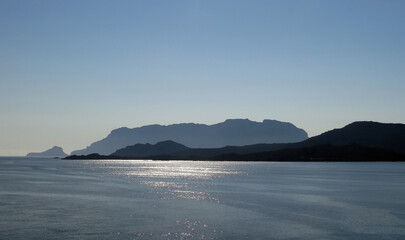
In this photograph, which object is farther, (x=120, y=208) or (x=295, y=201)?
(x=295, y=201)

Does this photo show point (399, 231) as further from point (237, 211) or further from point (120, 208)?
point (120, 208)

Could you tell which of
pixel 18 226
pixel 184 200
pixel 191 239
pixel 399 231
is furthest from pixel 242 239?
pixel 184 200

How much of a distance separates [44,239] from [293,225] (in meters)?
24.7

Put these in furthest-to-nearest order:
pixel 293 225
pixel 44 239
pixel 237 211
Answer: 1. pixel 237 211
2. pixel 293 225
3. pixel 44 239

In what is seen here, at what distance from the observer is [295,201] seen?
6606cm

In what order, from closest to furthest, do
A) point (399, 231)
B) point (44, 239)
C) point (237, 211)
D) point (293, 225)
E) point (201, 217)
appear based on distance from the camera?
point (44, 239), point (399, 231), point (293, 225), point (201, 217), point (237, 211)

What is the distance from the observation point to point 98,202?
63.2m

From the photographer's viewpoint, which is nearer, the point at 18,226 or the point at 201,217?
the point at 18,226

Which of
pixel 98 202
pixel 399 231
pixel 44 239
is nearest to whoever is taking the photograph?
pixel 44 239

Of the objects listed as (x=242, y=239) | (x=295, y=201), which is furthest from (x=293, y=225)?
(x=295, y=201)

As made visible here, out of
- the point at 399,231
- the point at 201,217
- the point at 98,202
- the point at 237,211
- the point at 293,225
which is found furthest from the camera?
the point at 98,202

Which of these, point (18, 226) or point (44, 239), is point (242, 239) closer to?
point (44, 239)

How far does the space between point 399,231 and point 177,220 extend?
22.8 metres

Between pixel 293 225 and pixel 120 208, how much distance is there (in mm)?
24473
